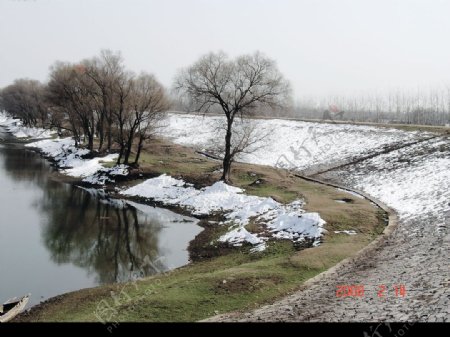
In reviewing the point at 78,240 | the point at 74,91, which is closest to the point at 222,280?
the point at 78,240

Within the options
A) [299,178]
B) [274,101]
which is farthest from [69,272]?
[299,178]

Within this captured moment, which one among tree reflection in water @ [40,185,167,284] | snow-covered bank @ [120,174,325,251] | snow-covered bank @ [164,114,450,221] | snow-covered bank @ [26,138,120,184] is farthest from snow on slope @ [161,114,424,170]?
tree reflection in water @ [40,185,167,284]

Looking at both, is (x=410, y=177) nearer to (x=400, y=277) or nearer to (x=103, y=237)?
(x=400, y=277)

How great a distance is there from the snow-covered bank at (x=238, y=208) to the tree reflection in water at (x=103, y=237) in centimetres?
393

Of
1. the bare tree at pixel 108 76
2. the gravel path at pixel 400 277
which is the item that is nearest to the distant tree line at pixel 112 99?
the bare tree at pixel 108 76

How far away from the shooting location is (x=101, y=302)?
1761cm

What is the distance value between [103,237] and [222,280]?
13.1 m

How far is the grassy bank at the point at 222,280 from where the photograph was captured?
15680 mm

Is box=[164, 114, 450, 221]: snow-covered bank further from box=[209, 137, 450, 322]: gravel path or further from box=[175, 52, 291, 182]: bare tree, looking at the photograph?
box=[175, 52, 291, 182]: bare tree

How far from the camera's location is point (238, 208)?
109 ft

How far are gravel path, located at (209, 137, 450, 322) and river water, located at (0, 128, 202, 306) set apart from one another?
922 centimetres

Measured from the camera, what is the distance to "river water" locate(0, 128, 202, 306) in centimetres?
2141

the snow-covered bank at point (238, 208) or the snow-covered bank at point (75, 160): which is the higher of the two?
the snow-covered bank at point (75, 160)

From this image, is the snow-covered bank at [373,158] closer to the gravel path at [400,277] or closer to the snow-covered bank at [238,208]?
the gravel path at [400,277]
